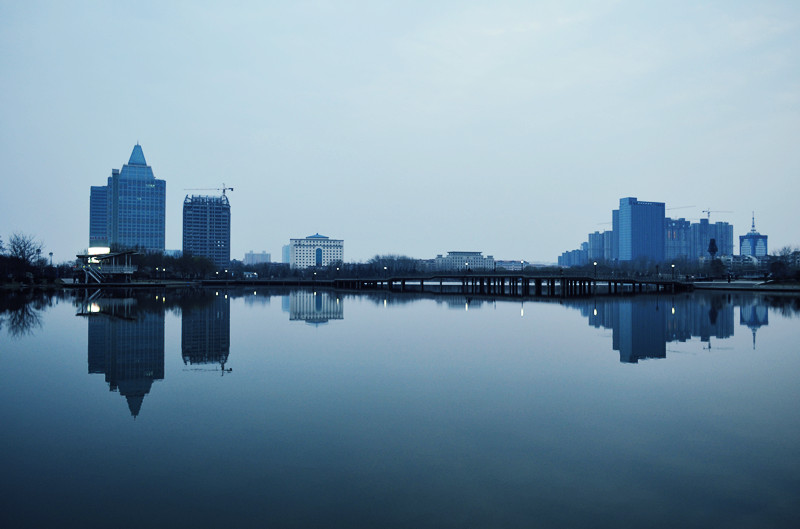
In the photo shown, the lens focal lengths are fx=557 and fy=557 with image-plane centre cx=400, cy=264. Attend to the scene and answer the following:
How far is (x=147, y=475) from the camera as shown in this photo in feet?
27.6

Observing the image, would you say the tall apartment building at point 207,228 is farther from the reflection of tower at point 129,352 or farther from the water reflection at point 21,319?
the reflection of tower at point 129,352

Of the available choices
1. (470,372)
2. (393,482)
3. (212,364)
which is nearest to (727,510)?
Result: (393,482)

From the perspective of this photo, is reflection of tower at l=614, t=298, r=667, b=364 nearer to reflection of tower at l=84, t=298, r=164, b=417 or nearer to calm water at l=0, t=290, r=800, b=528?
calm water at l=0, t=290, r=800, b=528

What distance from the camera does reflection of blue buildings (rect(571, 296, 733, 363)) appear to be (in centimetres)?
2211

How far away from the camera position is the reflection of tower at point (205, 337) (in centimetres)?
1905

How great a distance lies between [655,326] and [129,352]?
2569 centimetres

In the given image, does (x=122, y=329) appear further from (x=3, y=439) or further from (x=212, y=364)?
(x=3, y=439)

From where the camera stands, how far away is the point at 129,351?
19984 millimetres

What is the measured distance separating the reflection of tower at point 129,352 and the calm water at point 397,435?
142mm

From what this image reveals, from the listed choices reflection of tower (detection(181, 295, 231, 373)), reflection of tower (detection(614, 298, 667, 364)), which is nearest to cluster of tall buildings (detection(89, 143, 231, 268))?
reflection of tower (detection(181, 295, 231, 373))

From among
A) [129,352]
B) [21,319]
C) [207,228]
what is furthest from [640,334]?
[207,228]

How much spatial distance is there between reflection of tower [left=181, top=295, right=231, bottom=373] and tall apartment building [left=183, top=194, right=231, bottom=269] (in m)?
165

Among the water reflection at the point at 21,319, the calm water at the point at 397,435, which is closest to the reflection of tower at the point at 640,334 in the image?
the calm water at the point at 397,435

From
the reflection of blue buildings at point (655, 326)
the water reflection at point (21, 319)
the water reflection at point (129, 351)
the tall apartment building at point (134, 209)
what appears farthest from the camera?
the tall apartment building at point (134, 209)
